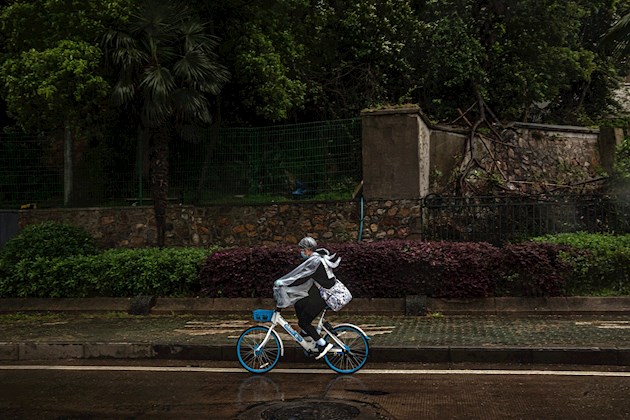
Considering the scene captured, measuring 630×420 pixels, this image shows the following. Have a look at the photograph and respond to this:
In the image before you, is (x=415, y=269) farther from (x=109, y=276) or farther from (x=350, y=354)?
(x=109, y=276)

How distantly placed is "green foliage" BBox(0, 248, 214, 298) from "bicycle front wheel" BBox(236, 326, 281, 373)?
180 inches

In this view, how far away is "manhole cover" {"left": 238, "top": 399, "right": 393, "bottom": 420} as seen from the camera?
5.82 meters

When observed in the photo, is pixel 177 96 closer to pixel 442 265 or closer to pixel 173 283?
pixel 173 283

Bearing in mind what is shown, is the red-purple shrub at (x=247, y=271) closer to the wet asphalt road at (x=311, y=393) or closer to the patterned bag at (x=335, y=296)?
the wet asphalt road at (x=311, y=393)

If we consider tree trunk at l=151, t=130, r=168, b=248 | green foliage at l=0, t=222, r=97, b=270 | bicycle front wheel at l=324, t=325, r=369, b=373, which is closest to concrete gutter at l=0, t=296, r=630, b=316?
green foliage at l=0, t=222, r=97, b=270

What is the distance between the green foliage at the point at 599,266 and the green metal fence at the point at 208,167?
4854mm

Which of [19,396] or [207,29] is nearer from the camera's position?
[19,396]

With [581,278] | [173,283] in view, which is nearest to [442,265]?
[581,278]

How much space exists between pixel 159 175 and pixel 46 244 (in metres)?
2.70

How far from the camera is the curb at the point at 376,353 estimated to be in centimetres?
798

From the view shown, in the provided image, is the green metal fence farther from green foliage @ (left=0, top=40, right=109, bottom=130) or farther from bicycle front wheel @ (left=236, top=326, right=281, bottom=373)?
bicycle front wheel @ (left=236, top=326, right=281, bottom=373)

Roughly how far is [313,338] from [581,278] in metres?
5.87

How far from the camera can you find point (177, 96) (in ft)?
46.2

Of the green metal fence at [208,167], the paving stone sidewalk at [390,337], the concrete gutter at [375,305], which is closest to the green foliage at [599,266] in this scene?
the concrete gutter at [375,305]
